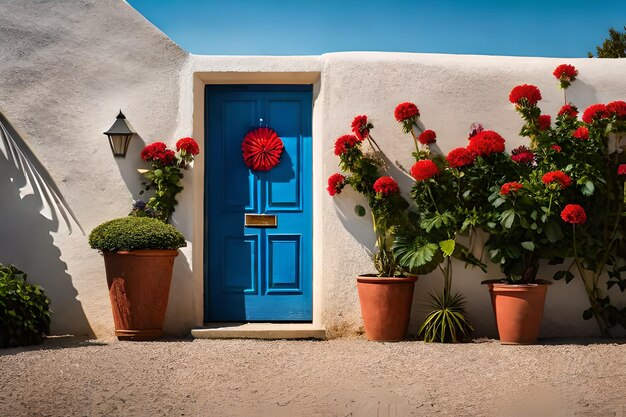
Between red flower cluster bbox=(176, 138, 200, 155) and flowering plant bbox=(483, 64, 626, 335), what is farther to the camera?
red flower cluster bbox=(176, 138, 200, 155)

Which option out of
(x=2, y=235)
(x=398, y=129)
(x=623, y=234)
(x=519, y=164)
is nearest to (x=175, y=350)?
(x=2, y=235)

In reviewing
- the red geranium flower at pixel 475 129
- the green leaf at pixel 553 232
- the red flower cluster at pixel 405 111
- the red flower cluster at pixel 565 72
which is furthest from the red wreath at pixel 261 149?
the red flower cluster at pixel 565 72

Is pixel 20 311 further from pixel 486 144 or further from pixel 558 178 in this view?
pixel 558 178

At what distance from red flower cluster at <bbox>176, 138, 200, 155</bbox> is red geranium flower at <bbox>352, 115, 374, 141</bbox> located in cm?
148

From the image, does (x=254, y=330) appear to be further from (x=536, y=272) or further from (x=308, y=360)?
(x=536, y=272)

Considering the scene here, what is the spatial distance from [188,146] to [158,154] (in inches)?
11.8

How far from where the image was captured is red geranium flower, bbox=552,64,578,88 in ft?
25.2

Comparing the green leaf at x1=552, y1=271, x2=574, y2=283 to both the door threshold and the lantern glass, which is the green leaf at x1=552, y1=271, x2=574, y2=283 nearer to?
the door threshold

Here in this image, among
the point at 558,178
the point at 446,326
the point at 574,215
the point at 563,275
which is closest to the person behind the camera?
the point at 574,215

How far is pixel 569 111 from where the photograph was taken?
299 inches

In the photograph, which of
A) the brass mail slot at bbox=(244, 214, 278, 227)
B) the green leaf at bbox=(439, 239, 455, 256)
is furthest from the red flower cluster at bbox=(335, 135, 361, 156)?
the green leaf at bbox=(439, 239, 455, 256)

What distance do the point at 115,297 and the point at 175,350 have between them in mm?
875

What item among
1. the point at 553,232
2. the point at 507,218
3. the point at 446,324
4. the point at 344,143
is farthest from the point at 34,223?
the point at 553,232

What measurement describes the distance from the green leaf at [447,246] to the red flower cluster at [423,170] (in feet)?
1.96
